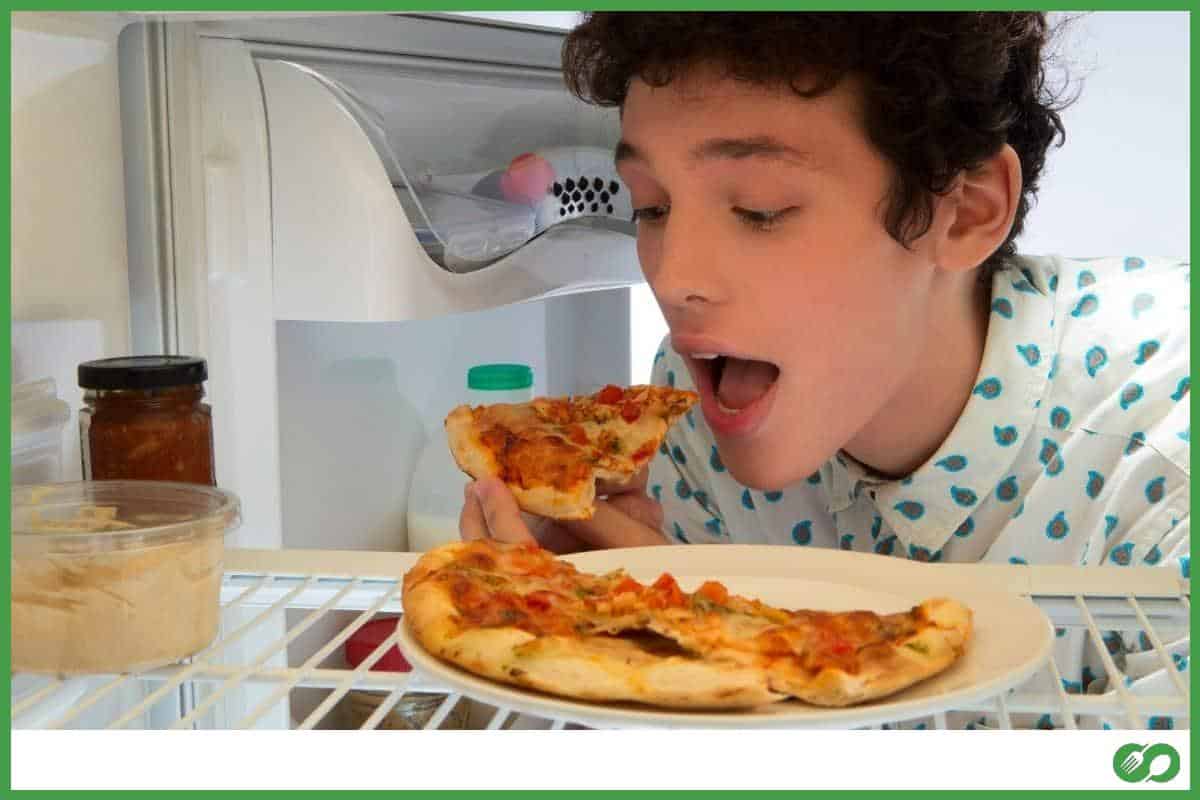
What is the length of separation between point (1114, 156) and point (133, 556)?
127 cm

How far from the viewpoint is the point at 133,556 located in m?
0.65

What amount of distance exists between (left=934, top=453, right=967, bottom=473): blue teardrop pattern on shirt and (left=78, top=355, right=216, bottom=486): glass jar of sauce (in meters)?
0.62

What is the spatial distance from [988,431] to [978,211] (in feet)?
0.63

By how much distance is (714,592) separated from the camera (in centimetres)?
66

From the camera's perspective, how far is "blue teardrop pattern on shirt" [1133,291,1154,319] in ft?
3.71

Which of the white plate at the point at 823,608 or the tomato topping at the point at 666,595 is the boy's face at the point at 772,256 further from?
the tomato topping at the point at 666,595

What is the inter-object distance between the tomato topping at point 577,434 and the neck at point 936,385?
0.30 m

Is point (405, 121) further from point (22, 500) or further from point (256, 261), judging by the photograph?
point (22, 500)

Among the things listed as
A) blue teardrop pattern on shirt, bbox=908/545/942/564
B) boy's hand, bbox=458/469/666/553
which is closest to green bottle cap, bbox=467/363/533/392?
boy's hand, bbox=458/469/666/553

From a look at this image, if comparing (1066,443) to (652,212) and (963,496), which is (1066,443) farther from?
(652,212)

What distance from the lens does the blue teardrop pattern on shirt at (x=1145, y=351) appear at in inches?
43.6

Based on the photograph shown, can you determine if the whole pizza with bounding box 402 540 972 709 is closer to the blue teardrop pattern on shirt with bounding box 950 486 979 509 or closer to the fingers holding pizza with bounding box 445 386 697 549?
the fingers holding pizza with bounding box 445 386 697 549

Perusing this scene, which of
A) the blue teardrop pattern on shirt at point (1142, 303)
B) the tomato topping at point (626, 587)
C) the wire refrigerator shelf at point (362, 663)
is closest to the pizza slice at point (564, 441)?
the wire refrigerator shelf at point (362, 663)

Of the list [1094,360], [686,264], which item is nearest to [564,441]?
[686,264]
